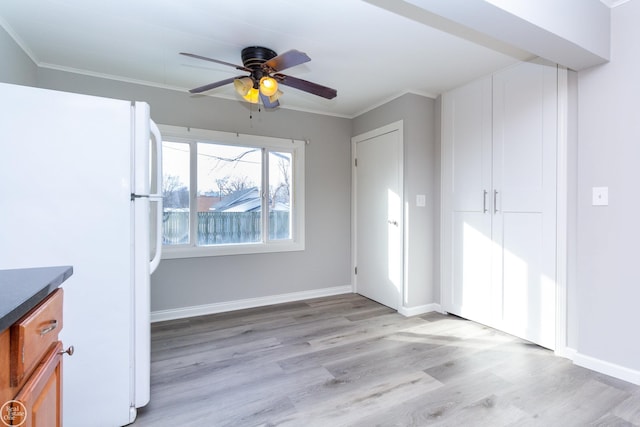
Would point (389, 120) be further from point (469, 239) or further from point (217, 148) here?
point (217, 148)

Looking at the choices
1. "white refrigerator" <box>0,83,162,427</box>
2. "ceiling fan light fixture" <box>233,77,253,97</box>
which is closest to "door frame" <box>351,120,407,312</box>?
"ceiling fan light fixture" <box>233,77,253,97</box>

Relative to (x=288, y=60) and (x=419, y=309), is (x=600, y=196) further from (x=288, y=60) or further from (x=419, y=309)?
(x=288, y=60)

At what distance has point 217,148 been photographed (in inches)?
136

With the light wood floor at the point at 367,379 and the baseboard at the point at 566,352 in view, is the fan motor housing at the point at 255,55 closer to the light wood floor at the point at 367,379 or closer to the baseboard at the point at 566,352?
the light wood floor at the point at 367,379

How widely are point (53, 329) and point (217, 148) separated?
9.01 feet

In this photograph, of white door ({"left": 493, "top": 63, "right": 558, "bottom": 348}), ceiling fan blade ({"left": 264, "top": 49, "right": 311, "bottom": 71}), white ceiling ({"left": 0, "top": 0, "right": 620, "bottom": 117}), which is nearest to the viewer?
ceiling fan blade ({"left": 264, "top": 49, "right": 311, "bottom": 71})

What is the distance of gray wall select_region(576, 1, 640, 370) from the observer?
6.39ft

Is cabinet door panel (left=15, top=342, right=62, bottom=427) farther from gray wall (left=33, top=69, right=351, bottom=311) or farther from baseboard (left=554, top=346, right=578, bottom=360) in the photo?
baseboard (left=554, top=346, right=578, bottom=360)

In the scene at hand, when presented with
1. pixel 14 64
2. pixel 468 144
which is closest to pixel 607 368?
pixel 468 144

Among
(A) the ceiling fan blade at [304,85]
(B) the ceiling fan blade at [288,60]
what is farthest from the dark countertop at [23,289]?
(A) the ceiling fan blade at [304,85]

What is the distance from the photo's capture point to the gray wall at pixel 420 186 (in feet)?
10.9

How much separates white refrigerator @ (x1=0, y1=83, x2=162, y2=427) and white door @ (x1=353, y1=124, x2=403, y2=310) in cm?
250

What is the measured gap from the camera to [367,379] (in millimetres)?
2068

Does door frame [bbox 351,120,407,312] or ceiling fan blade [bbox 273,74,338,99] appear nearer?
ceiling fan blade [bbox 273,74,338,99]
